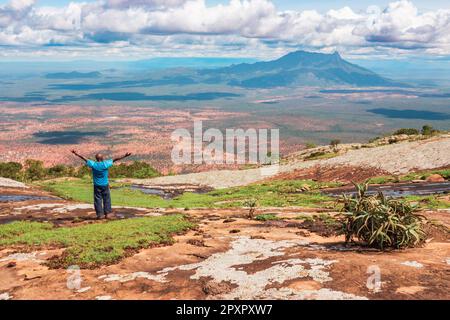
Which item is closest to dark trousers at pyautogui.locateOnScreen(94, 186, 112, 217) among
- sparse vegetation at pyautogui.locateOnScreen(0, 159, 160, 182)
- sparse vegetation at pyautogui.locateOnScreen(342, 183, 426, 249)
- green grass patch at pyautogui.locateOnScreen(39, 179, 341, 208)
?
green grass patch at pyautogui.locateOnScreen(39, 179, 341, 208)

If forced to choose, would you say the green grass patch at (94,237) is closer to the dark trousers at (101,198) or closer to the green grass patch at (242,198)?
the dark trousers at (101,198)

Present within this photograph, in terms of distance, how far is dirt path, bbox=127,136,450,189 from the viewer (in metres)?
43.1

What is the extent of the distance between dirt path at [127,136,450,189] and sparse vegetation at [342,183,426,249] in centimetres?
3105

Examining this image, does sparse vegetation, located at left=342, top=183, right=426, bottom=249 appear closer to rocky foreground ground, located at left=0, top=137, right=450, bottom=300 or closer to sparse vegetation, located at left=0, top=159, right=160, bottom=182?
rocky foreground ground, located at left=0, top=137, right=450, bottom=300

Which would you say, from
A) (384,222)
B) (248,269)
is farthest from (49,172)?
(384,222)

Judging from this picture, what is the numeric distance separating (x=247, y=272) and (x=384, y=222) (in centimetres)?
431

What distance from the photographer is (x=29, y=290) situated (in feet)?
35.7

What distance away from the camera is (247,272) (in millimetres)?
11156

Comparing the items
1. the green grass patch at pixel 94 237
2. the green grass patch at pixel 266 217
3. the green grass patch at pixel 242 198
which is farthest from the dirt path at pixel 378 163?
the green grass patch at pixel 94 237

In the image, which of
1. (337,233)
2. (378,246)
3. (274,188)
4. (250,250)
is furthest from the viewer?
(274,188)

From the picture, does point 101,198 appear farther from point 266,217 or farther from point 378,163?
point 378,163

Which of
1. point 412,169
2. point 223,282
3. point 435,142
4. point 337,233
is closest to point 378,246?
point 337,233
